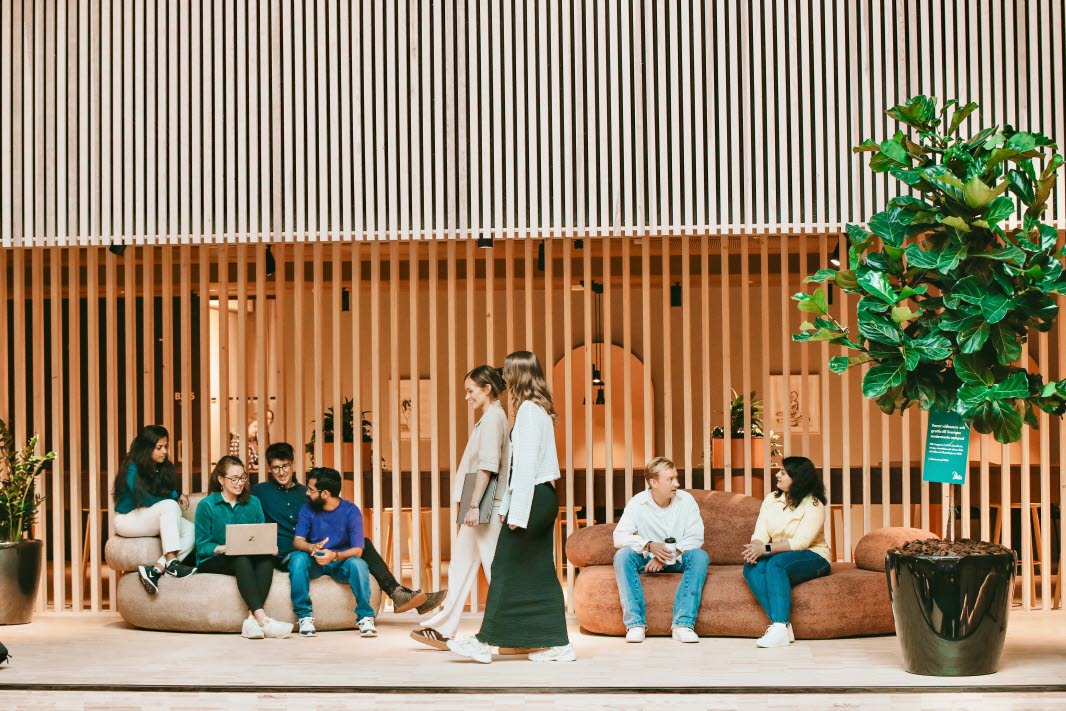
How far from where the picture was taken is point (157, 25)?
21.3 feet

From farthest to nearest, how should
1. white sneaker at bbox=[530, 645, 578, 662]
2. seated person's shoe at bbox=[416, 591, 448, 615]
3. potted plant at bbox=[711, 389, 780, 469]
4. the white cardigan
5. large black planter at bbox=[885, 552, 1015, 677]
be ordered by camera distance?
potted plant at bbox=[711, 389, 780, 469]
seated person's shoe at bbox=[416, 591, 448, 615]
white sneaker at bbox=[530, 645, 578, 662]
the white cardigan
large black planter at bbox=[885, 552, 1015, 677]

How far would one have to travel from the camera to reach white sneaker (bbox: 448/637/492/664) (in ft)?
18.8

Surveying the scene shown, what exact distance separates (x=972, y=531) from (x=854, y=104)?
14.5 ft

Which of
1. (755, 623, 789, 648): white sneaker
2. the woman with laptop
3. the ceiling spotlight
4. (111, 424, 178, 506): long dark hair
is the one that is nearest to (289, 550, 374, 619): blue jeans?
the woman with laptop

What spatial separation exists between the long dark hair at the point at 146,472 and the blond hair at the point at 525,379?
2.43 meters

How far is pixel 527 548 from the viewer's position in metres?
5.76

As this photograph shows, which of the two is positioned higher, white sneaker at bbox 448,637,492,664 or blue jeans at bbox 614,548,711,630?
blue jeans at bbox 614,548,711,630

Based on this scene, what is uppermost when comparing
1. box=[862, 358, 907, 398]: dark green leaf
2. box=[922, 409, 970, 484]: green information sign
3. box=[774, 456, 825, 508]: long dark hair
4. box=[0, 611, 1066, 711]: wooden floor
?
box=[862, 358, 907, 398]: dark green leaf

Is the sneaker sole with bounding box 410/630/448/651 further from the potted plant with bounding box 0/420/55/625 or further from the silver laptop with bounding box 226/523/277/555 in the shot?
the potted plant with bounding box 0/420/55/625

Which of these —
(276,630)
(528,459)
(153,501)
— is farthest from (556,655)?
(153,501)

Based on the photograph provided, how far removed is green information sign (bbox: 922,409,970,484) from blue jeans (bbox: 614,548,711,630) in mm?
1426

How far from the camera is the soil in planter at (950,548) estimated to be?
524 cm

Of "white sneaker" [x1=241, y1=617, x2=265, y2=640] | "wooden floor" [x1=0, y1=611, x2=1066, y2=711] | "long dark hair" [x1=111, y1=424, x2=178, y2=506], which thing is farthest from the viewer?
"long dark hair" [x1=111, y1=424, x2=178, y2=506]

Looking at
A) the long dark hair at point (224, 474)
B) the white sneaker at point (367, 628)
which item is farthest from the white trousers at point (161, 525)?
the white sneaker at point (367, 628)
